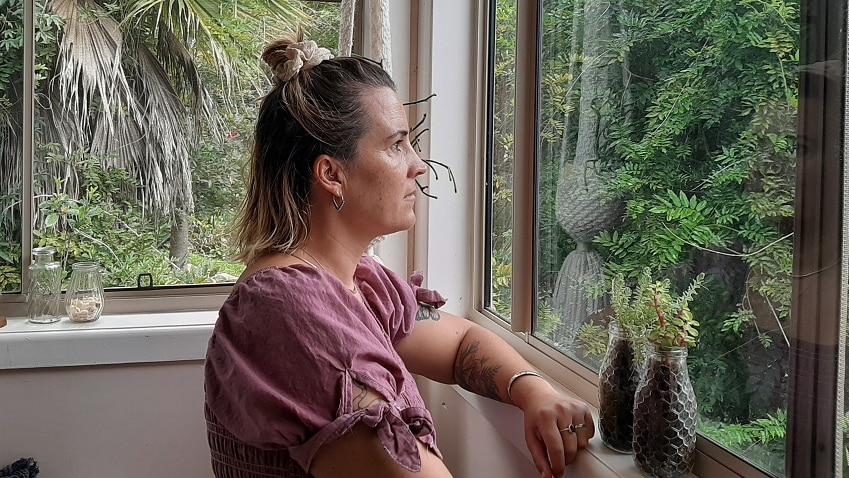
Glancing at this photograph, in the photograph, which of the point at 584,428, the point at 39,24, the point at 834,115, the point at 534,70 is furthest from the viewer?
the point at 39,24

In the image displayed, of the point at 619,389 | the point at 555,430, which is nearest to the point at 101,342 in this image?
the point at 555,430

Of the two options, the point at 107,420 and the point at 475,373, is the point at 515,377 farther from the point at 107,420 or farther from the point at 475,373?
the point at 107,420

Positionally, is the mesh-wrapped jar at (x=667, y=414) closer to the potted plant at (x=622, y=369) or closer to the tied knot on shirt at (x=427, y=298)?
the potted plant at (x=622, y=369)

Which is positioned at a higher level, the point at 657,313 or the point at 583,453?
the point at 657,313

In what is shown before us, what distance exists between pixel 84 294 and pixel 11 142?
437 mm

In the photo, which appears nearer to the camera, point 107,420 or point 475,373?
point 475,373

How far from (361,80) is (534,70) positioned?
A: 364 mm

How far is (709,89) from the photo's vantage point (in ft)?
3.08

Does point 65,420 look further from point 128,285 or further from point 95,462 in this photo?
point 128,285

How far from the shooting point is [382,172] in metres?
1.19

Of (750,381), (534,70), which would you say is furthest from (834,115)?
(534,70)

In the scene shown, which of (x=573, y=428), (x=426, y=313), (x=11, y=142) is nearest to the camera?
(x=573, y=428)

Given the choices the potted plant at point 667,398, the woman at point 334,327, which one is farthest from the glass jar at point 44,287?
the potted plant at point 667,398


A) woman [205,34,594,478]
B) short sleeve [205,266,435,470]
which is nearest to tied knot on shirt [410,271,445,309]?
woman [205,34,594,478]
